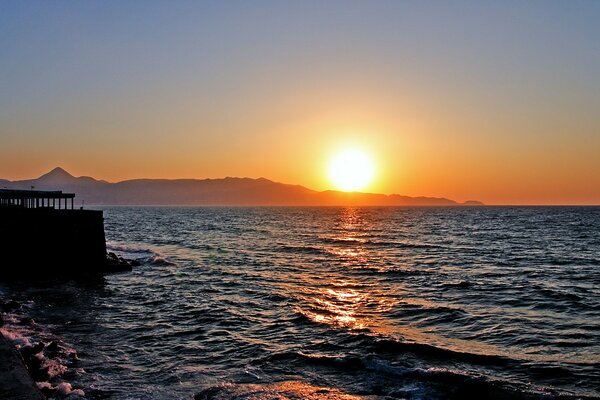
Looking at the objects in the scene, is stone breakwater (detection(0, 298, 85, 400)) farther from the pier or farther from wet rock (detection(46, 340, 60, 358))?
the pier

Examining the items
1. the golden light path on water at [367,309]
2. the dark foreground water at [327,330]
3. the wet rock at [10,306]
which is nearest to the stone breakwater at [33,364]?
the dark foreground water at [327,330]

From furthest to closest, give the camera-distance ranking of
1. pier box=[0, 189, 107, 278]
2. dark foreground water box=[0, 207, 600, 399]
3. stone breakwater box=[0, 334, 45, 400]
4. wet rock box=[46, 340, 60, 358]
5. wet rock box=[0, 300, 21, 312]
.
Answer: pier box=[0, 189, 107, 278], wet rock box=[0, 300, 21, 312], wet rock box=[46, 340, 60, 358], dark foreground water box=[0, 207, 600, 399], stone breakwater box=[0, 334, 45, 400]

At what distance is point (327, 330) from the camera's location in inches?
868

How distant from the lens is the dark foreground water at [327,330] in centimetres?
1530

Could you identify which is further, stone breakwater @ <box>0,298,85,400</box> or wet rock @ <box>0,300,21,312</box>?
wet rock @ <box>0,300,21,312</box>

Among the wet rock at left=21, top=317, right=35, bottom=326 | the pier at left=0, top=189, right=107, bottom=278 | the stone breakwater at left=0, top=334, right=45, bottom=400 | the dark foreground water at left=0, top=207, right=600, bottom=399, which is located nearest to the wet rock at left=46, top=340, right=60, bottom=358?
the dark foreground water at left=0, top=207, right=600, bottom=399

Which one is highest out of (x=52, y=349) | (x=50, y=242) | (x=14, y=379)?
(x=50, y=242)

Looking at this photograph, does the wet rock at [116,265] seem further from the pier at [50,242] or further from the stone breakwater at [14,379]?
the stone breakwater at [14,379]

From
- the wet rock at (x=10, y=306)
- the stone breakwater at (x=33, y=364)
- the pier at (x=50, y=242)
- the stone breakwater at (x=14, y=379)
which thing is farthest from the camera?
the pier at (x=50, y=242)

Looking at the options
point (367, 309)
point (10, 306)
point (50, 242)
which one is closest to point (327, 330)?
point (367, 309)

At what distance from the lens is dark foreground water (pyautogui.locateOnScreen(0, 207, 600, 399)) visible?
15.3 m

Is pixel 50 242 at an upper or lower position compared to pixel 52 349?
upper

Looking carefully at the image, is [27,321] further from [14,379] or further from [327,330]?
[327,330]

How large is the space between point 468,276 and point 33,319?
2923cm
